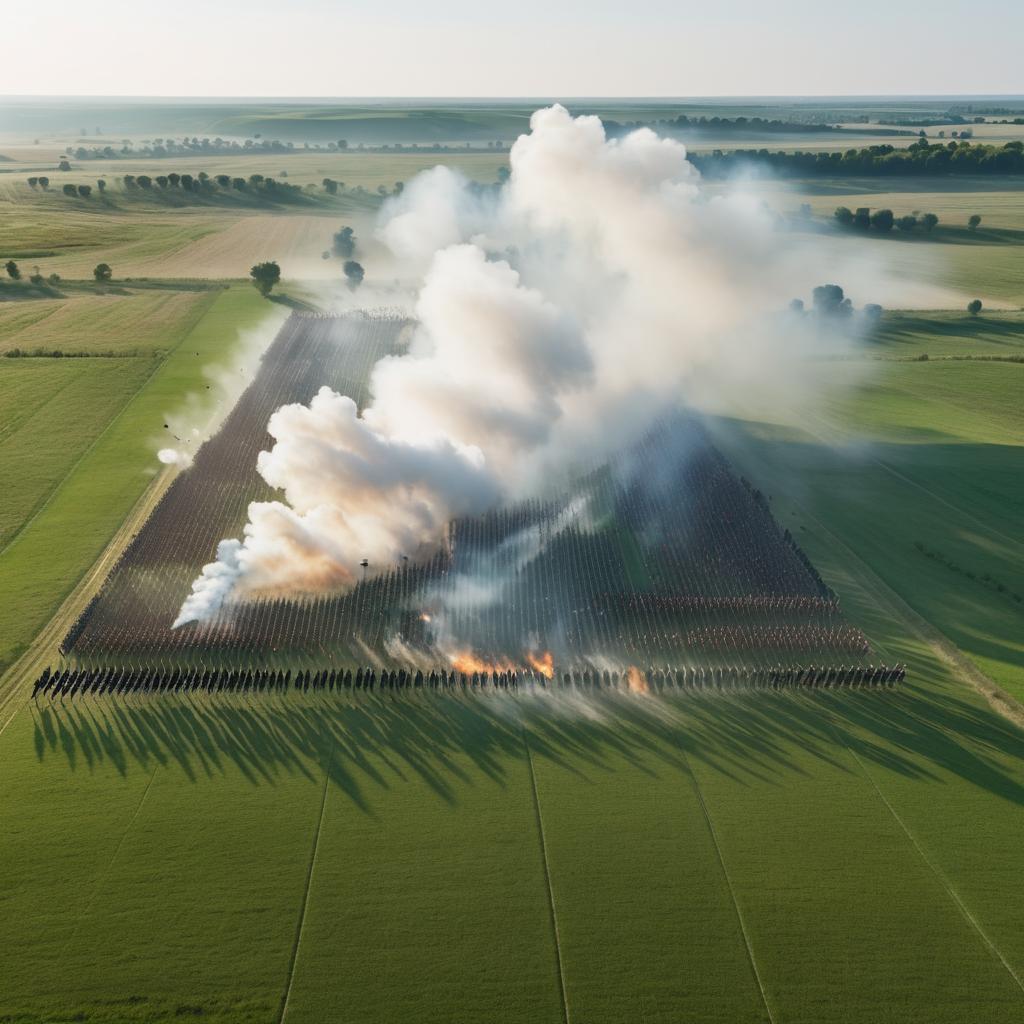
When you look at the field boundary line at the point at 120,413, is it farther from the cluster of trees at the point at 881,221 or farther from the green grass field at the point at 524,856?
the cluster of trees at the point at 881,221

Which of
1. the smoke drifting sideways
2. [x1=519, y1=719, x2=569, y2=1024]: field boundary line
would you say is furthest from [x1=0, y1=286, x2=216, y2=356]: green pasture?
[x1=519, y1=719, x2=569, y2=1024]: field boundary line

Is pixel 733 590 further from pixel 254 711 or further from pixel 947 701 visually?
pixel 254 711

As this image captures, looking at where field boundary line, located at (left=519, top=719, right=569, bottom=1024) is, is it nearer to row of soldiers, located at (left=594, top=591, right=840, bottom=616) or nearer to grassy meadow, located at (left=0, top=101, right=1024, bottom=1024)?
grassy meadow, located at (left=0, top=101, right=1024, bottom=1024)

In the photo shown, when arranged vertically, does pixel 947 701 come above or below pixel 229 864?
below

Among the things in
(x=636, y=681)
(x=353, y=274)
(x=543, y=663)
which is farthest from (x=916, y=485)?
(x=353, y=274)

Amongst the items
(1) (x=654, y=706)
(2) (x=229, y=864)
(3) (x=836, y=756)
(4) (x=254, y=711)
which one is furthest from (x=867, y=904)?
(4) (x=254, y=711)

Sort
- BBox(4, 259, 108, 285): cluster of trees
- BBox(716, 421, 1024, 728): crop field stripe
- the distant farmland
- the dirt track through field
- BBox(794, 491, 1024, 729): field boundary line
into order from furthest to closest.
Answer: the dirt track through field → BBox(4, 259, 108, 285): cluster of trees → the distant farmland → BBox(716, 421, 1024, 728): crop field stripe → BBox(794, 491, 1024, 729): field boundary line
